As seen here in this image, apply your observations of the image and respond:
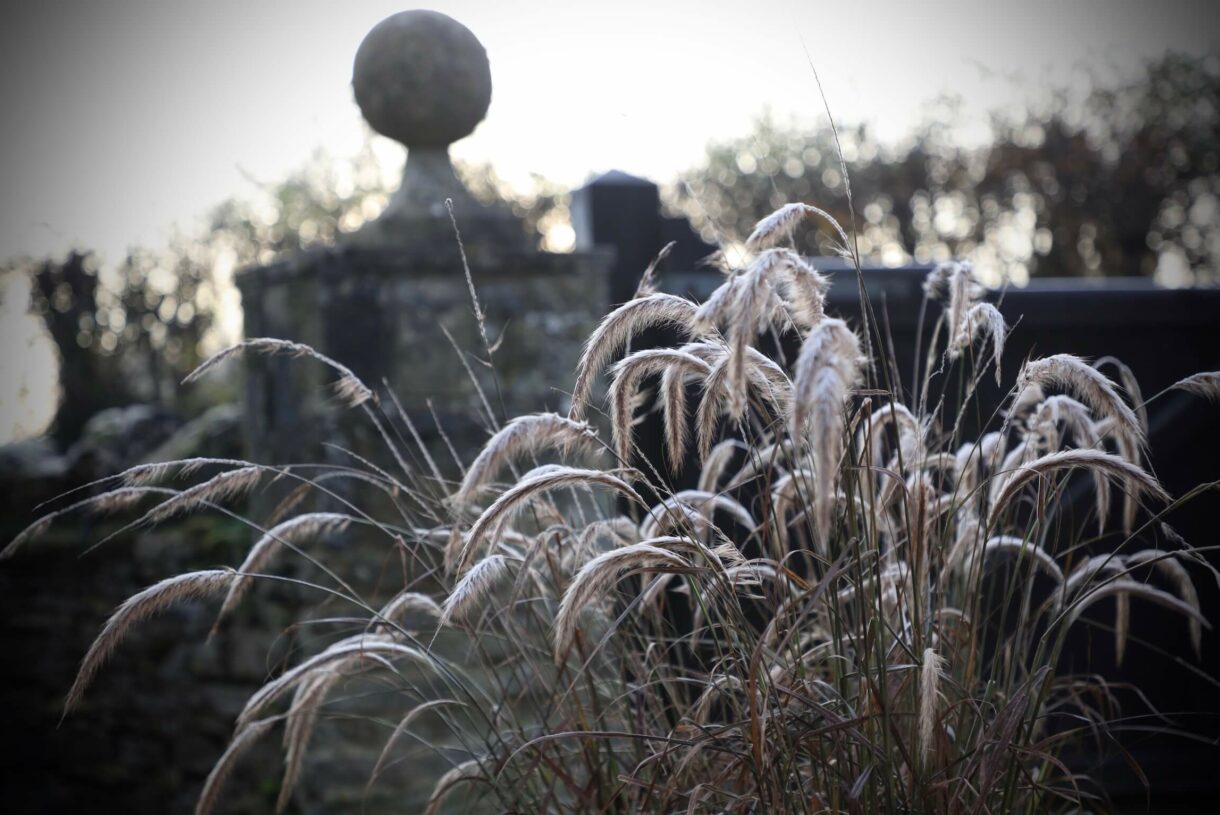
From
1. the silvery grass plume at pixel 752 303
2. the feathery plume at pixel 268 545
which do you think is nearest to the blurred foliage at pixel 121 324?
the feathery plume at pixel 268 545

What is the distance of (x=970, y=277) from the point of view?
5.95 feet

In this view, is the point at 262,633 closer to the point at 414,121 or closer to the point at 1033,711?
the point at 414,121

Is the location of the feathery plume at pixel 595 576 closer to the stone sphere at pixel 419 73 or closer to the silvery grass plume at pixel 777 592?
the silvery grass plume at pixel 777 592

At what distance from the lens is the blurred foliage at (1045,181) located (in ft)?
51.8

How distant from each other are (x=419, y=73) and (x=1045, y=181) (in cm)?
1548

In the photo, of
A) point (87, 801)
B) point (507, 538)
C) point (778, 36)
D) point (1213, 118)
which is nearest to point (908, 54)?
point (778, 36)

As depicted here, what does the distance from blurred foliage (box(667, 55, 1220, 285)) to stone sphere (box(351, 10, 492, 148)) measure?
41.2 feet

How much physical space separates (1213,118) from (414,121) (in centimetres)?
1661

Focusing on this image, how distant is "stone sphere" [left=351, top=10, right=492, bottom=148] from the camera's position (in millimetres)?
3039

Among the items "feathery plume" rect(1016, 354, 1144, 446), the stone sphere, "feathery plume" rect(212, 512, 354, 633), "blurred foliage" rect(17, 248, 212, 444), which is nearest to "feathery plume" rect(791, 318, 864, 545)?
"feathery plume" rect(1016, 354, 1144, 446)

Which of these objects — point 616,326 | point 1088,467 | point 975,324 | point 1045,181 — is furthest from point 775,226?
point 1045,181

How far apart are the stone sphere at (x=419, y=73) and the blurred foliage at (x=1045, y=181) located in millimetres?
12554

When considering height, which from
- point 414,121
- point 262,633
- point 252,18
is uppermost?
point 252,18

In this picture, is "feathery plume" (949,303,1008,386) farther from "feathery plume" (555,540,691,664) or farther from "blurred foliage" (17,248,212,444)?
Result: "blurred foliage" (17,248,212,444)
